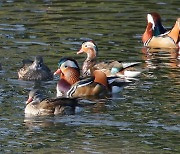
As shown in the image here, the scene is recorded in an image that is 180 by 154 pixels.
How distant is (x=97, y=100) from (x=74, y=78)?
3.58 feet

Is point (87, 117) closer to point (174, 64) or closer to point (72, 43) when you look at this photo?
point (174, 64)

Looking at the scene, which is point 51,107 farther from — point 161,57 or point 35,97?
point 161,57

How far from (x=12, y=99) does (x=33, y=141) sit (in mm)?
2749

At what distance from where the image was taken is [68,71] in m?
17.5

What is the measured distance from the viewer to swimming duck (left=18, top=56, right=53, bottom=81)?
18250 millimetres

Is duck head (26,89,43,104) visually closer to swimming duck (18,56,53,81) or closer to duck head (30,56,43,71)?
swimming duck (18,56,53,81)

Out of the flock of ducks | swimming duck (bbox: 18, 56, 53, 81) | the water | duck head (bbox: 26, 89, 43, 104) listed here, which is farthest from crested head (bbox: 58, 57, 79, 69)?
duck head (bbox: 26, 89, 43, 104)

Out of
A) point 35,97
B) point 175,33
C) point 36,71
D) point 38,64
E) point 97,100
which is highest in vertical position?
point 175,33

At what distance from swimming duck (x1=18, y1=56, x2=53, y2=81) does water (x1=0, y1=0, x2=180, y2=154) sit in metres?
0.18

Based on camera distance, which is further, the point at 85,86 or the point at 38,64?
the point at 38,64

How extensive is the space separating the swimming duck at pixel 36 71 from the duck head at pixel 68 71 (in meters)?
0.60

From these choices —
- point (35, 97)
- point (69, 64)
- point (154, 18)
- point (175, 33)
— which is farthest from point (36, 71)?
point (154, 18)

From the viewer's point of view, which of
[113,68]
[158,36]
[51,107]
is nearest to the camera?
[51,107]

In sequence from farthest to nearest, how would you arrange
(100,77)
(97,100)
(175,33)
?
1. (175,33)
2. (100,77)
3. (97,100)
